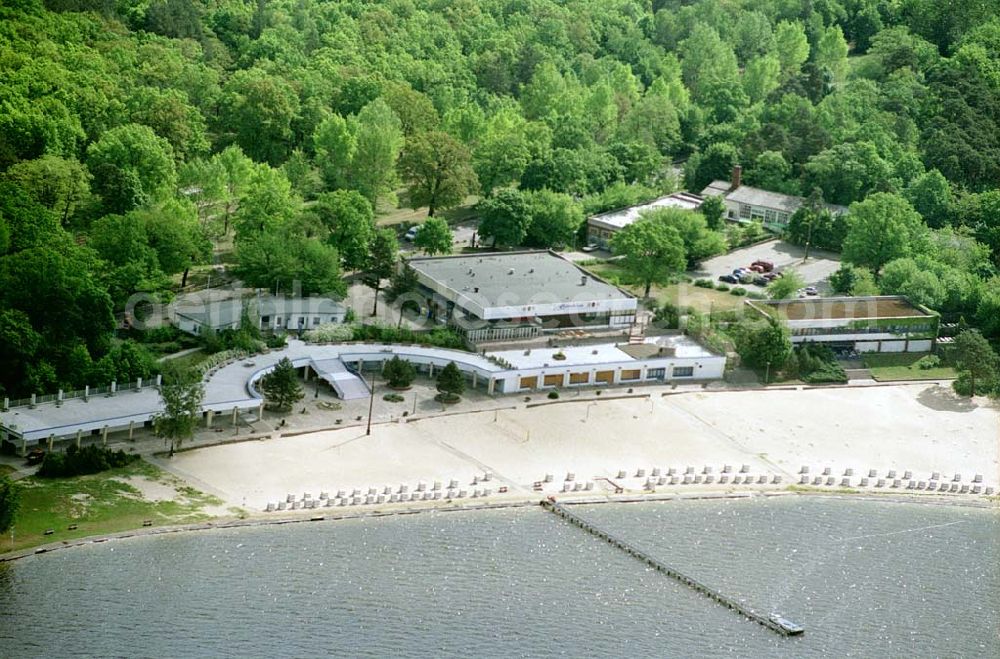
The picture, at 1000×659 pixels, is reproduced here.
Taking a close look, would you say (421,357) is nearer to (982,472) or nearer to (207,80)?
(982,472)

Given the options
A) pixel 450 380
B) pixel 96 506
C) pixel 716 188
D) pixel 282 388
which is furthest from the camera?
pixel 716 188

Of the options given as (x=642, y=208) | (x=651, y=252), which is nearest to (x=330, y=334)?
(x=651, y=252)

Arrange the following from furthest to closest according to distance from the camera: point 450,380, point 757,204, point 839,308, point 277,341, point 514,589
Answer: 1. point 757,204
2. point 839,308
3. point 277,341
4. point 450,380
5. point 514,589

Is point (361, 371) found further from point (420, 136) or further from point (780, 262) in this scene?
point (780, 262)

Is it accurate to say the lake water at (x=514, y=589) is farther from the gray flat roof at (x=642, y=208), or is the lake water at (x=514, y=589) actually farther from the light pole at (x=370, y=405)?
the gray flat roof at (x=642, y=208)

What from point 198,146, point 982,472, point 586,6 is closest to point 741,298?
point 982,472

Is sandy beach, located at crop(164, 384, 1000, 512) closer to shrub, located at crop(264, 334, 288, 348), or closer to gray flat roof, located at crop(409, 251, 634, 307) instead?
shrub, located at crop(264, 334, 288, 348)

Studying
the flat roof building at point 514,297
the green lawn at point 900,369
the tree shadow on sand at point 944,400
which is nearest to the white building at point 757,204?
the green lawn at point 900,369
